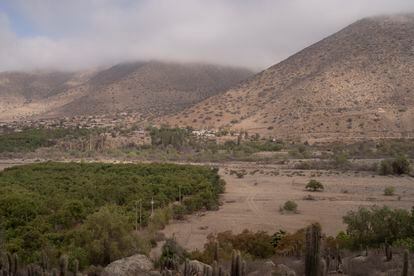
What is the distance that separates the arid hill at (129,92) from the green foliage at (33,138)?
2845cm

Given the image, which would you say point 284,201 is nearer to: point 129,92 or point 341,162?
point 341,162

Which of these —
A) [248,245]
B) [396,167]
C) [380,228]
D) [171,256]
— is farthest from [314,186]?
[171,256]

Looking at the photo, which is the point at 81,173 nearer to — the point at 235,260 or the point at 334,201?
the point at 334,201

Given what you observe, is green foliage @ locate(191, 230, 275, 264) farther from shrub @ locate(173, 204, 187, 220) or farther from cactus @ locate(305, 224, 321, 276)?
shrub @ locate(173, 204, 187, 220)

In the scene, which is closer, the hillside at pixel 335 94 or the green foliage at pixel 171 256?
the green foliage at pixel 171 256

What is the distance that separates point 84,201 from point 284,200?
57.1 feet

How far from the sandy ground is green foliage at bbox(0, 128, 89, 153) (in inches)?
1705

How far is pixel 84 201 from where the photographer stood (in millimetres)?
33344

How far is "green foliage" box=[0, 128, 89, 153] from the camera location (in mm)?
89500

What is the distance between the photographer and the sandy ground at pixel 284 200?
3269cm

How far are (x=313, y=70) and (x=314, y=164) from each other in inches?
1825

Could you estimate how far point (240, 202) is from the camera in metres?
→ 42.9

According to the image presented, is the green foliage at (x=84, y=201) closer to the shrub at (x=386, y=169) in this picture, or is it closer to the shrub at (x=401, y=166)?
the shrub at (x=386, y=169)

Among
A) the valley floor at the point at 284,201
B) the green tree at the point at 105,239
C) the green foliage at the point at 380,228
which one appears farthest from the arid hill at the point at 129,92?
the green foliage at the point at 380,228
